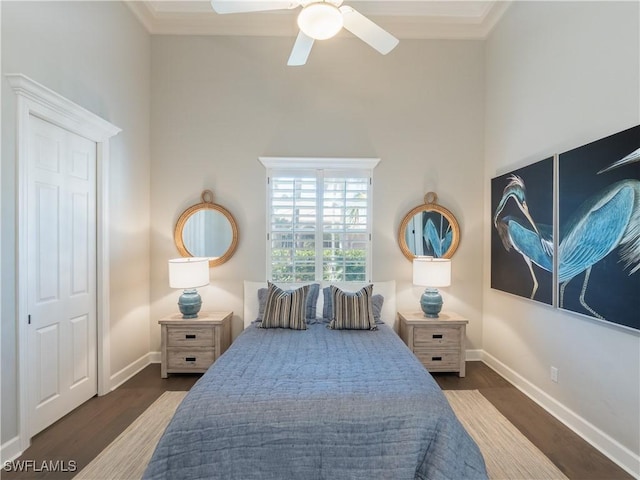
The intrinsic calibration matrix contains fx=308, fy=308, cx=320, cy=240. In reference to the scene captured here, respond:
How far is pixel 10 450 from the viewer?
2.05 metres

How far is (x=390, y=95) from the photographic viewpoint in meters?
3.75

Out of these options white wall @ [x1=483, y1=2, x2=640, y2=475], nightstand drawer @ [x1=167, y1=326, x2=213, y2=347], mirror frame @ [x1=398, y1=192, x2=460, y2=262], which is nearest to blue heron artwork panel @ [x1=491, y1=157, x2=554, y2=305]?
white wall @ [x1=483, y1=2, x2=640, y2=475]

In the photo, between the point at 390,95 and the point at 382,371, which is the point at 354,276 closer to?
the point at 382,371

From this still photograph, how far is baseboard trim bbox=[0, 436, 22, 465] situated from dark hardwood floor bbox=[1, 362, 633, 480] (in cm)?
5

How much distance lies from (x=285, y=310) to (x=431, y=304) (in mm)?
1586

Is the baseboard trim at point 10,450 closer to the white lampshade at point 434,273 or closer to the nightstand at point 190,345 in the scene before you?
the nightstand at point 190,345

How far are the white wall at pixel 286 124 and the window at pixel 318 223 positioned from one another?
15 centimetres

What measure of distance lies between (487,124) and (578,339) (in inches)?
100

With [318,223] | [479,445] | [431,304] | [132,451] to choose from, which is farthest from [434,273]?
[132,451]

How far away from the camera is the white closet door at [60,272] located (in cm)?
228

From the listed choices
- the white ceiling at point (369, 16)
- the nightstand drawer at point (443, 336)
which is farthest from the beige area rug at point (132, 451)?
the white ceiling at point (369, 16)

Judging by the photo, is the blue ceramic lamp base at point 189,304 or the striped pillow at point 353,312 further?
the blue ceramic lamp base at point 189,304

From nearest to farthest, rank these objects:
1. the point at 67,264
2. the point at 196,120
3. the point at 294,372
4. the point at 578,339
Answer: the point at 294,372
the point at 578,339
the point at 67,264
the point at 196,120

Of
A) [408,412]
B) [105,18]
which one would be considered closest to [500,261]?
[408,412]
